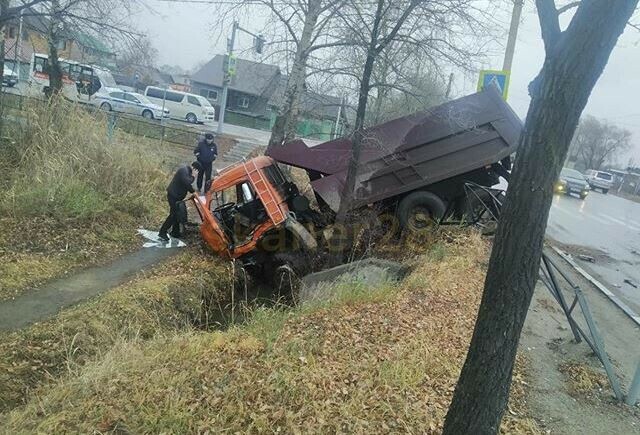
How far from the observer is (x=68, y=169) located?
9727mm

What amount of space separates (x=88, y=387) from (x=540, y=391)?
157 inches

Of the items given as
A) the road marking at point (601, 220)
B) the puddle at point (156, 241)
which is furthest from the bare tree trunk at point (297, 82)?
the road marking at point (601, 220)

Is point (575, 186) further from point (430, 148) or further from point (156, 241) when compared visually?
point (156, 241)

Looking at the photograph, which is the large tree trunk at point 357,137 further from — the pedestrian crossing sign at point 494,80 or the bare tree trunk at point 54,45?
the bare tree trunk at point 54,45

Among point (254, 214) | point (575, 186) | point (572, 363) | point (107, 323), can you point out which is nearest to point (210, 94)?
point (575, 186)

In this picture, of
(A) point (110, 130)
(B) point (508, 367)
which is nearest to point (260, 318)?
(B) point (508, 367)

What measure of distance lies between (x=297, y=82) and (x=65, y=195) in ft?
19.6

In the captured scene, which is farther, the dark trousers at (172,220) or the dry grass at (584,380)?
the dark trousers at (172,220)

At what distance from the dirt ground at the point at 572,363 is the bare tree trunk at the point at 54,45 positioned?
34.7ft

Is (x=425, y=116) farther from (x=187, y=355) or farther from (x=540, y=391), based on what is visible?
(x=187, y=355)

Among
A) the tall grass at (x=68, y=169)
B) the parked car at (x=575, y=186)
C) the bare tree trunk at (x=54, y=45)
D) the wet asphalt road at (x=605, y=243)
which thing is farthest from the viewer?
the parked car at (x=575, y=186)

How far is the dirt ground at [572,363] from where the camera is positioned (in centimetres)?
423

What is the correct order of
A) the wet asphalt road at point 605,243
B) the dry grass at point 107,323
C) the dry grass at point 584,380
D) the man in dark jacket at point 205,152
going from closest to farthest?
the dry grass at point 584,380 < the dry grass at point 107,323 < the wet asphalt road at point 605,243 < the man in dark jacket at point 205,152

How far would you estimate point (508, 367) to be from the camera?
287 cm
